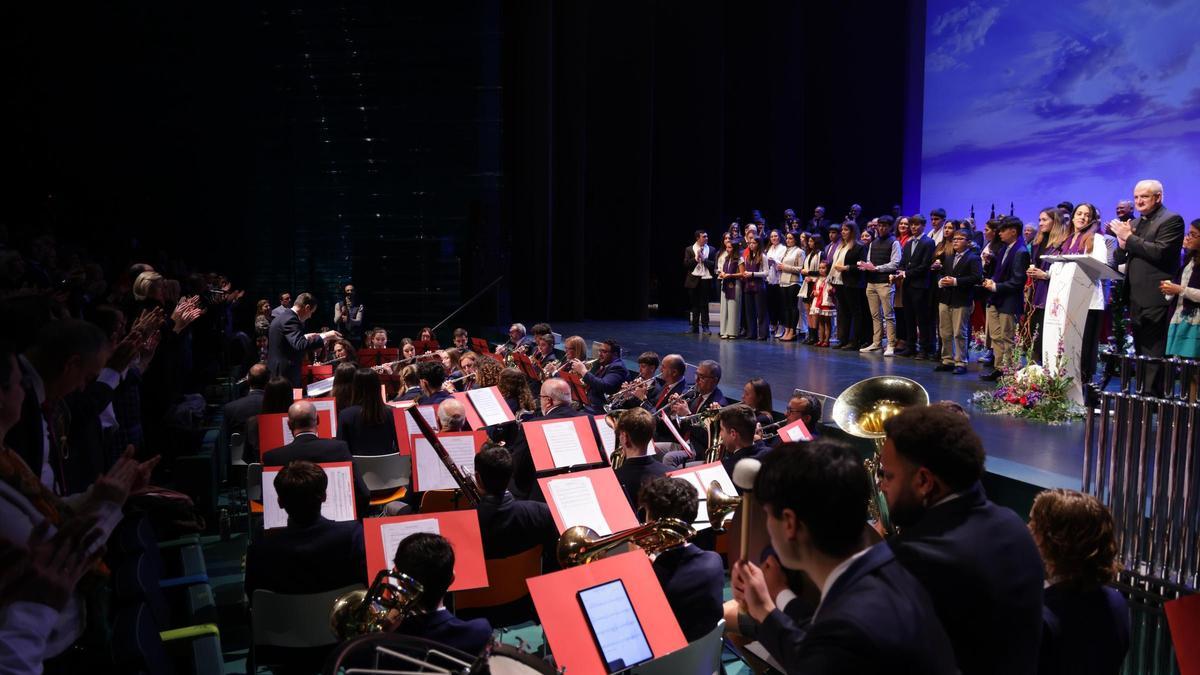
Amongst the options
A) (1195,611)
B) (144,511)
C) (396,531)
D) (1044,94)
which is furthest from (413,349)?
(1044,94)

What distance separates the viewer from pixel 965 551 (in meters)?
2.12

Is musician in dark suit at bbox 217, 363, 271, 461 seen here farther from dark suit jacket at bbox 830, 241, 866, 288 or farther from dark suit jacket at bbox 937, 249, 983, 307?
dark suit jacket at bbox 830, 241, 866, 288

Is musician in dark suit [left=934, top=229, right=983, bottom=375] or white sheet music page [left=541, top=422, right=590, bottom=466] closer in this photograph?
white sheet music page [left=541, top=422, right=590, bottom=466]

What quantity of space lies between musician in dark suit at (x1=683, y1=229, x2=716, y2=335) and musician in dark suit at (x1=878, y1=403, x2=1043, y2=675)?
11853 mm

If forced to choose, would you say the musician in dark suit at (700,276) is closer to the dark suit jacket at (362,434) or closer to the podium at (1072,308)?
the podium at (1072,308)

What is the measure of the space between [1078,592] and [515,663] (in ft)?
5.44

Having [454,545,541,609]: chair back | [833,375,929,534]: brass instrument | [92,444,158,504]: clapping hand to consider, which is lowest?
[454,545,541,609]: chair back

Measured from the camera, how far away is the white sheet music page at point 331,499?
443cm

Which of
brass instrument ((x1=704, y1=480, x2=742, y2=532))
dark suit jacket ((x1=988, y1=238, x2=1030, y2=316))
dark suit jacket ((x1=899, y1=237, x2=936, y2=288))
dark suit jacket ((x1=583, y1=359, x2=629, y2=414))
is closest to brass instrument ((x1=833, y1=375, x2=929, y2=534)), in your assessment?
brass instrument ((x1=704, y1=480, x2=742, y2=532))

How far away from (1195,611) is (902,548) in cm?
99

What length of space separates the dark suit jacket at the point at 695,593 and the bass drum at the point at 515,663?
4.36ft

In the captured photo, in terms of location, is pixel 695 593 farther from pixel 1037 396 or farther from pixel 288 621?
pixel 1037 396

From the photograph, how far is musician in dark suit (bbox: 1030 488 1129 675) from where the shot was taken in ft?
8.39

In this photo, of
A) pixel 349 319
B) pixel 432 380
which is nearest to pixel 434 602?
pixel 432 380
